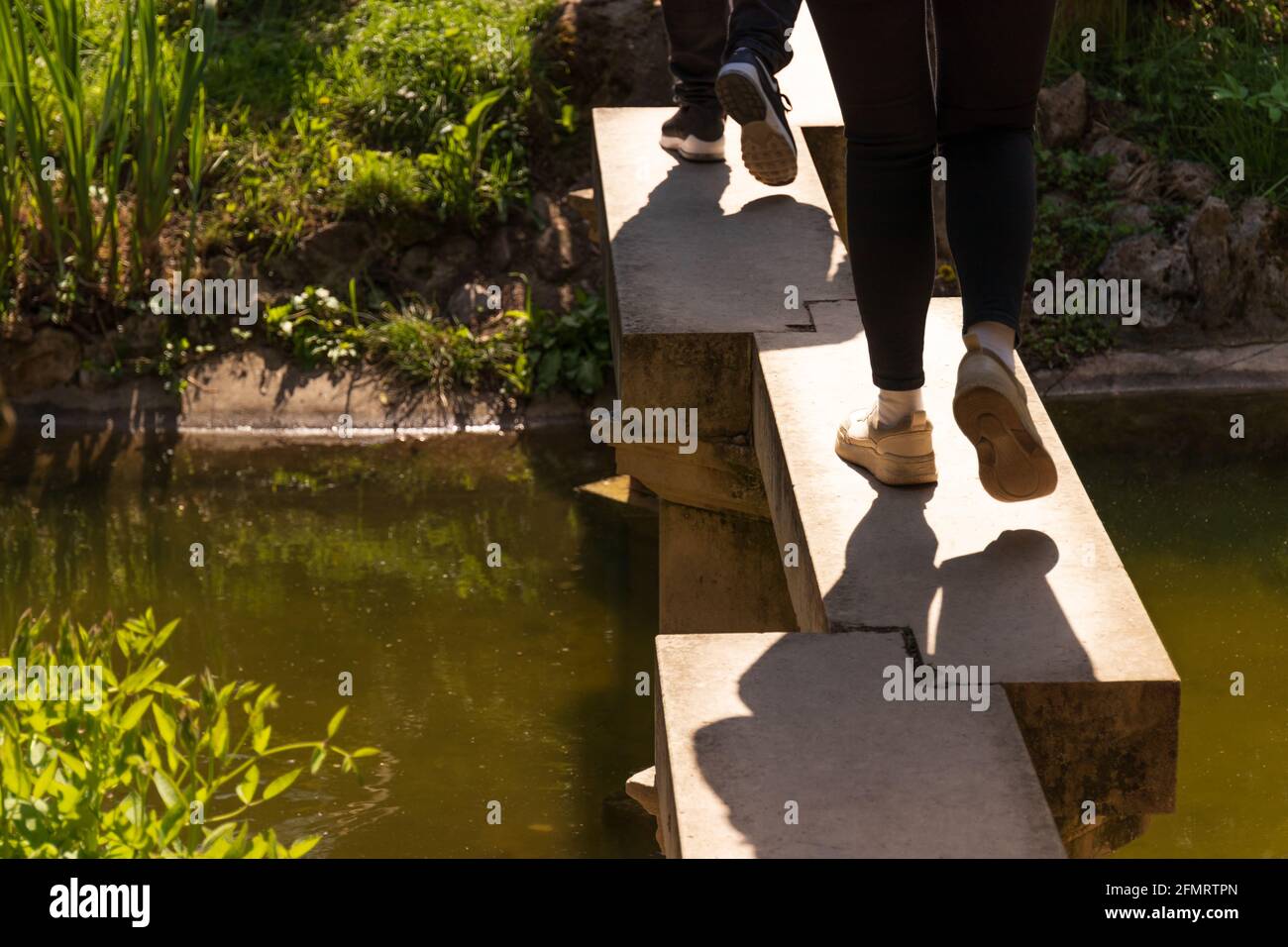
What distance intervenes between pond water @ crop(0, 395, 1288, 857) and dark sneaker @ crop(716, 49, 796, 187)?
1.18m

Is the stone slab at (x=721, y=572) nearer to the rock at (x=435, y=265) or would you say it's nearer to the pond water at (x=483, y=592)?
the pond water at (x=483, y=592)

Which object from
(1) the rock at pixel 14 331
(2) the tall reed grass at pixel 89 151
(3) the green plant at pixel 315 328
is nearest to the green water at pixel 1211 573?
(3) the green plant at pixel 315 328

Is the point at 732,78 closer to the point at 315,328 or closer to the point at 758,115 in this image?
the point at 758,115

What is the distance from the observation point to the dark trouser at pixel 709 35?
410 centimetres

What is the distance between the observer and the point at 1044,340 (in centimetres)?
614

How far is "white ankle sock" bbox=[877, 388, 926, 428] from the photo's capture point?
297 cm

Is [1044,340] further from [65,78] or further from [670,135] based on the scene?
[65,78]

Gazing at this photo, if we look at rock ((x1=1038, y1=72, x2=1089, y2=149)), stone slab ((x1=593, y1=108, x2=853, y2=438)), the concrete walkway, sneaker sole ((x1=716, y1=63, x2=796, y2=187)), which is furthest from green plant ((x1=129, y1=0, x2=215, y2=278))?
rock ((x1=1038, y1=72, x2=1089, y2=149))

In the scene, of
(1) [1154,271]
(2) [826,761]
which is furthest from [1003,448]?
(1) [1154,271]

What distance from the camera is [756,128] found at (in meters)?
4.04

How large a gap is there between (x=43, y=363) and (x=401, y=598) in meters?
2.11

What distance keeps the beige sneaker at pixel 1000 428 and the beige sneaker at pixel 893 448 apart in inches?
8.6

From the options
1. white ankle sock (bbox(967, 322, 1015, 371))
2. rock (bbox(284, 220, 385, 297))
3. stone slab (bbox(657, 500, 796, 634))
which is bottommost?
stone slab (bbox(657, 500, 796, 634))

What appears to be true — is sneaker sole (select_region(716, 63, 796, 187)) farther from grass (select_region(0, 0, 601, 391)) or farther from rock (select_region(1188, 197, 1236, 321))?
rock (select_region(1188, 197, 1236, 321))
